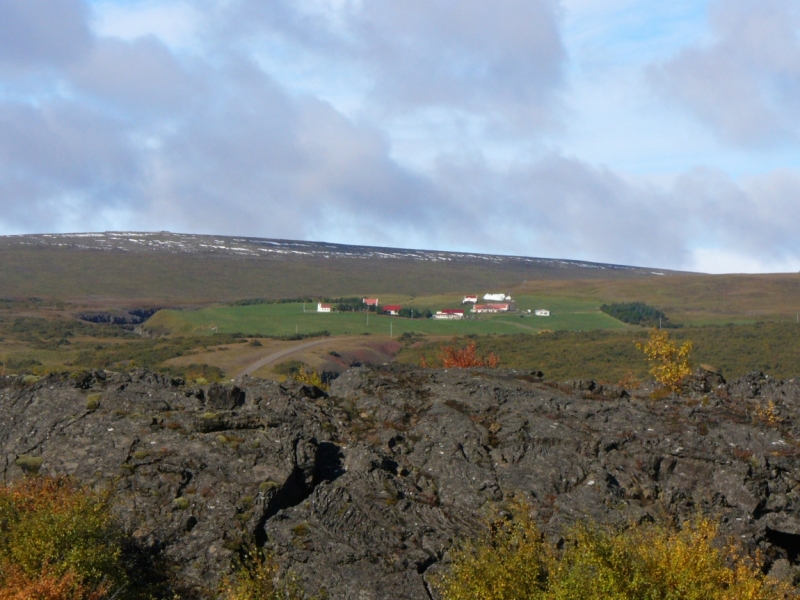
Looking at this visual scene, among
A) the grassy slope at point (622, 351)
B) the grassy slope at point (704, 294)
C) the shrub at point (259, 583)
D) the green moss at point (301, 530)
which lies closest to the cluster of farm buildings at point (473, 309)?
the grassy slope at point (704, 294)

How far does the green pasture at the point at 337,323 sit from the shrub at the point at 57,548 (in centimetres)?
7322

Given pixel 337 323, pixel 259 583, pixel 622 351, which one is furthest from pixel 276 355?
pixel 259 583

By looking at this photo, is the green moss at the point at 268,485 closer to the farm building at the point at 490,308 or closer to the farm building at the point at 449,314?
the farm building at the point at 449,314

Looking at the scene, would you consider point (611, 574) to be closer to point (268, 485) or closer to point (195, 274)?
point (268, 485)

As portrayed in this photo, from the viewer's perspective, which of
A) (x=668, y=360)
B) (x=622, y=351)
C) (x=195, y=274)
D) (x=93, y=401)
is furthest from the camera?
(x=195, y=274)

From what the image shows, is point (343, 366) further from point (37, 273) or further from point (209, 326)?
point (37, 273)

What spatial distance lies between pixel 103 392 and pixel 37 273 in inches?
5737

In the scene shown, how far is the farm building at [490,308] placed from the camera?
11000 cm

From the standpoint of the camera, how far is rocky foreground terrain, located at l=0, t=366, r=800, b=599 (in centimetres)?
1612

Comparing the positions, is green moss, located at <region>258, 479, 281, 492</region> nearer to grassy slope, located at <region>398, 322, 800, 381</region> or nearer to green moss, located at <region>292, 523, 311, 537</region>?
green moss, located at <region>292, 523, 311, 537</region>

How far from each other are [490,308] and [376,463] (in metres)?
94.0

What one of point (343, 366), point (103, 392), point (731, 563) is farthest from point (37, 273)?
point (731, 563)

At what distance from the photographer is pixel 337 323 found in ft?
312

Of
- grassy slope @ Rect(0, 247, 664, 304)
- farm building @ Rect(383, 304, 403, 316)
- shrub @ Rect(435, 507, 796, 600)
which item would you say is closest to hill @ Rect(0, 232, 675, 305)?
grassy slope @ Rect(0, 247, 664, 304)
